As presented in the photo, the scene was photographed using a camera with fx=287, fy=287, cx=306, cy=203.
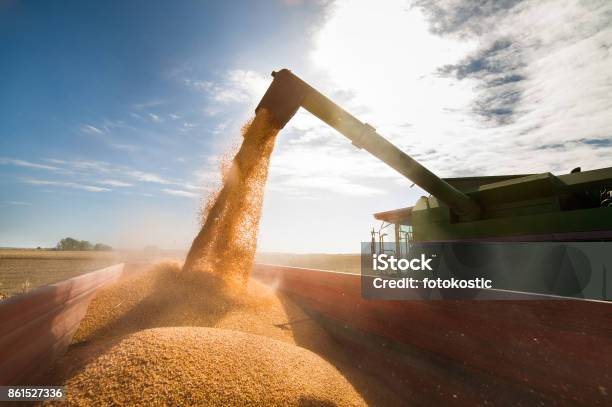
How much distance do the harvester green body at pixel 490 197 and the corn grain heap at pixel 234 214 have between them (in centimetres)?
35

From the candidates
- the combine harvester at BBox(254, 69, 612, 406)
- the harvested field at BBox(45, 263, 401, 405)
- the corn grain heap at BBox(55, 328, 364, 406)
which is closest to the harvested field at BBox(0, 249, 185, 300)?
the harvested field at BBox(45, 263, 401, 405)

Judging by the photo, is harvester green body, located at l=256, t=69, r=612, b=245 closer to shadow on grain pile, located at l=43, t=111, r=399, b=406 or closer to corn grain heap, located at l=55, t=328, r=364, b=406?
shadow on grain pile, located at l=43, t=111, r=399, b=406

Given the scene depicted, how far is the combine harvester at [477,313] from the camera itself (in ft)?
5.93

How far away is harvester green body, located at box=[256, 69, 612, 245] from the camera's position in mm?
3469

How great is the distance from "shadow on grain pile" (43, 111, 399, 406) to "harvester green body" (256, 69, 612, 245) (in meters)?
0.67

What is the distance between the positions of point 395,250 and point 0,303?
6.14 m

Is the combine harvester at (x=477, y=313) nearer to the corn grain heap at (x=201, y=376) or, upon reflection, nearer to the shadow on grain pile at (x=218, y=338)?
the shadow on grain pile at (x=218, y=338)

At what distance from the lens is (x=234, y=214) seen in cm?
417

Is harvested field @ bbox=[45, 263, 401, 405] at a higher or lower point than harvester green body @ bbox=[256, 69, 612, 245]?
lower

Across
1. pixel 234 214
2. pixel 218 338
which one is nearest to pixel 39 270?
pixel 234 214

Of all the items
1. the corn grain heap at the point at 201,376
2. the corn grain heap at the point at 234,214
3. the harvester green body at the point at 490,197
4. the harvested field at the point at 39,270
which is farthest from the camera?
the harvested field at the point at 39,270

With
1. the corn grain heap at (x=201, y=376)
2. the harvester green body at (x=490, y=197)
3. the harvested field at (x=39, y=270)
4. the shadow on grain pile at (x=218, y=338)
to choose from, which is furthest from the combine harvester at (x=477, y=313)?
the harvested field at (x=39, y=270)

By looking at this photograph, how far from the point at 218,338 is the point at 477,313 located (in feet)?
6.76

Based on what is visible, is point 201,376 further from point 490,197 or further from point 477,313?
point 490,197
